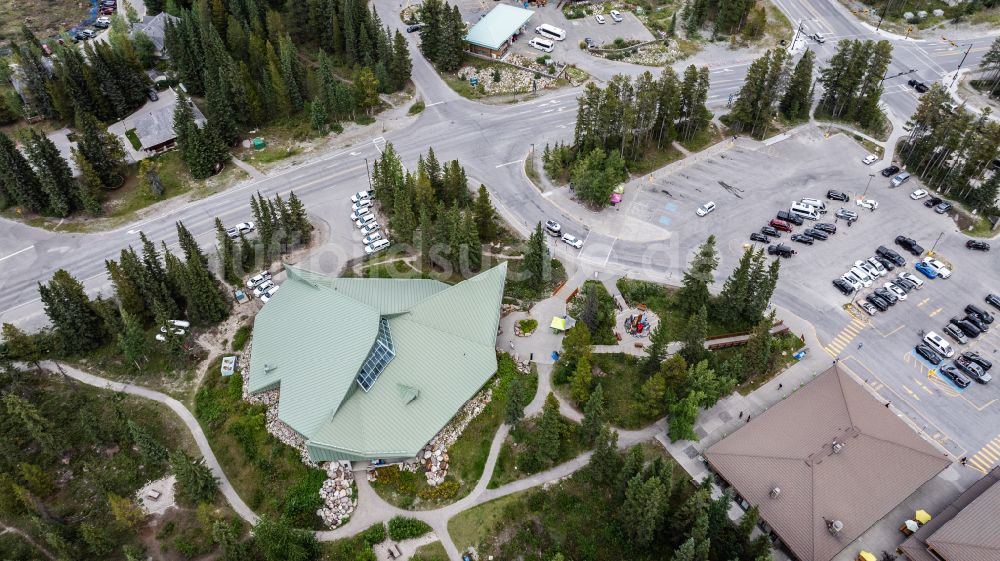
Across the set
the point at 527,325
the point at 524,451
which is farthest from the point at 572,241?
the point at 524,451

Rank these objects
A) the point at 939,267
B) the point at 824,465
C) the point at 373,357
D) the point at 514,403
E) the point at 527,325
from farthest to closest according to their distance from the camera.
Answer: the point at 939,267, the point at 527,325, the point at 373,357, the point at 514,403, the point at 824,465

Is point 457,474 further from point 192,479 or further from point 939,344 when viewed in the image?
point 939,344

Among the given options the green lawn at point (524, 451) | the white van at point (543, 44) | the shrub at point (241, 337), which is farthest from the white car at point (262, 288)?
the white van at point (543, 44)

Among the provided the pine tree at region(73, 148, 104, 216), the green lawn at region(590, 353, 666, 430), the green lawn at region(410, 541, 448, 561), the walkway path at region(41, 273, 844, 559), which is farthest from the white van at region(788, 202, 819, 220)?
the pine tree at region(73, 148, 104, 216)

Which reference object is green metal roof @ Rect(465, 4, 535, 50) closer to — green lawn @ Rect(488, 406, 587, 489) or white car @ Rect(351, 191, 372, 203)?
white car @ Rect(351, 191, 372, 203)

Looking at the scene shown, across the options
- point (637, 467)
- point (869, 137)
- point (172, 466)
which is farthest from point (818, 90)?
point (172, 466)

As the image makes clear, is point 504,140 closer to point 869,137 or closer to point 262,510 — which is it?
point 869,137
